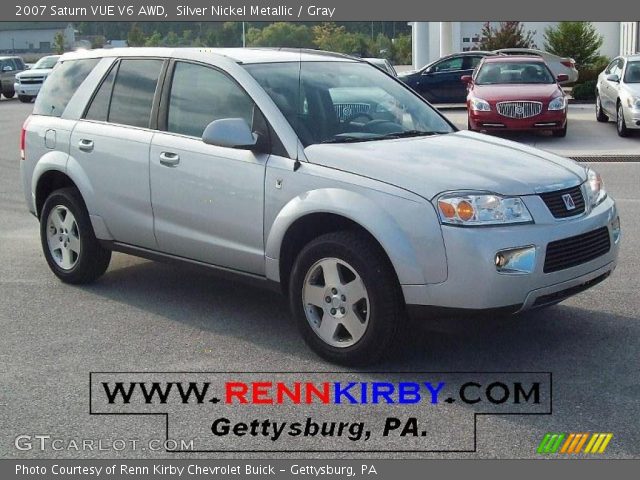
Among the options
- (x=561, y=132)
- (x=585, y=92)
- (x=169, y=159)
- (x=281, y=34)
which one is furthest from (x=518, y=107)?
(x=169, y=159)

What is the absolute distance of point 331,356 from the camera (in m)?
5.72

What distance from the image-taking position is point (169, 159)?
6.63m

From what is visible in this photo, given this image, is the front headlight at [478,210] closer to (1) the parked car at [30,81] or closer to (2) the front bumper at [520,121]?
(2) the front bumper at [520,121]

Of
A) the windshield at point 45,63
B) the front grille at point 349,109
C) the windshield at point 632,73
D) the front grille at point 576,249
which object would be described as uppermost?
the windshield at point 45,63

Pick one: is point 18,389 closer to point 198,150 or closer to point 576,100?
point 198,150

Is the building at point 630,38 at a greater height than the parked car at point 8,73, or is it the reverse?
the building at point 630,38

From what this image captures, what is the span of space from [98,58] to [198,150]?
1.68 metres

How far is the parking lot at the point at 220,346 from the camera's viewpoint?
16.0ft

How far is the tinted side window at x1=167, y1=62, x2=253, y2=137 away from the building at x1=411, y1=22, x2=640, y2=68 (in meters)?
29.5

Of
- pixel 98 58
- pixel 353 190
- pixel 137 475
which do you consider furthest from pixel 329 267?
pixel 98 58

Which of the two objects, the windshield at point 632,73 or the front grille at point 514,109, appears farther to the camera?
the windshield at point 632,73

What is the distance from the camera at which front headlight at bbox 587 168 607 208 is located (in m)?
6.05

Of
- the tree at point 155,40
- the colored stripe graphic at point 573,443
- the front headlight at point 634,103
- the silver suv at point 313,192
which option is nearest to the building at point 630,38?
the front headlight at point 634,103

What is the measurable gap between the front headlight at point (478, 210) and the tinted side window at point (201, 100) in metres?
1.59
